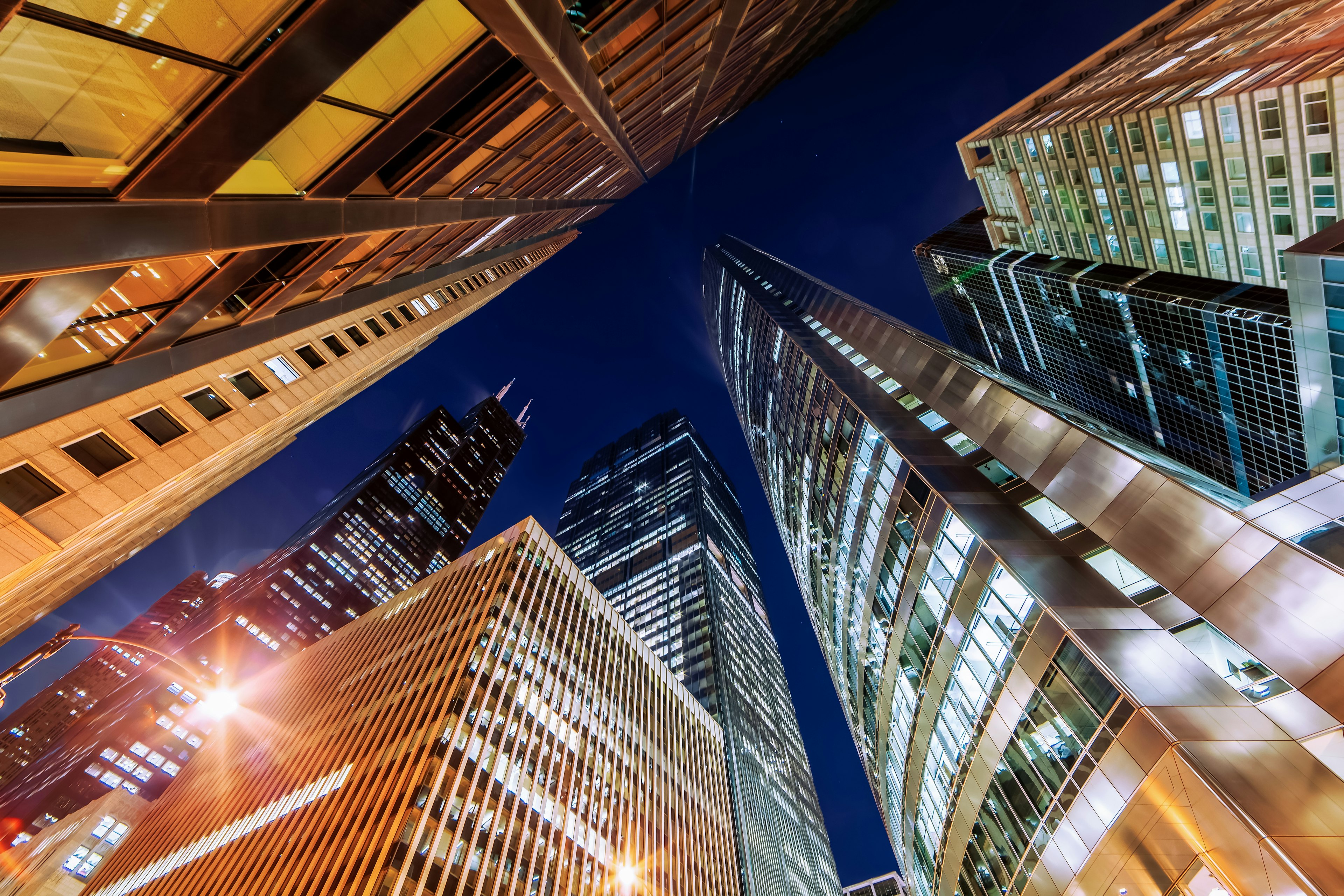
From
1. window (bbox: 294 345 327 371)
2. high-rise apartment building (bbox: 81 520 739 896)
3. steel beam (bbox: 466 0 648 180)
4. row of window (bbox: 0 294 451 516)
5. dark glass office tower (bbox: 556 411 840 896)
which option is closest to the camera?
steel beam (bbox: 466 0 648 180)

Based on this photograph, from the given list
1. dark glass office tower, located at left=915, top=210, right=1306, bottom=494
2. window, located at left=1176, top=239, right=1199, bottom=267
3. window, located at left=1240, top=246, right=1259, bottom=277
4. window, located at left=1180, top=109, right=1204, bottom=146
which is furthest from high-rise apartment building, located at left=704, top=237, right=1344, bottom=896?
window, located at left=1176, top=239, right=1199, bottom=267

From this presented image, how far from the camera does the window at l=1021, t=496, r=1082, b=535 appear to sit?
88.0 ft

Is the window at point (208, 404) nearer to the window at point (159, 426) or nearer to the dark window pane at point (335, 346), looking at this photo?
the window at point (159, 426)

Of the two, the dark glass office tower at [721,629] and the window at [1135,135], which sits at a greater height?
the window at [1135,135]

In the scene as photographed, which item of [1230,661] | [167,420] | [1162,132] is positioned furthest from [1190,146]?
[167,420]

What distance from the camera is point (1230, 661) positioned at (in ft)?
65.6

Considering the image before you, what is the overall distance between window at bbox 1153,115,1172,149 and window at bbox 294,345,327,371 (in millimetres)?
66501

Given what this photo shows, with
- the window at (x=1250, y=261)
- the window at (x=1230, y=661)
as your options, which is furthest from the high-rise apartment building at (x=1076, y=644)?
the window at (x=1250, y=261)

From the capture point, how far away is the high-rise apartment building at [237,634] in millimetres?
109312

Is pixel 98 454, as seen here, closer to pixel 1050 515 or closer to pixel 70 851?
pixel 1050 515

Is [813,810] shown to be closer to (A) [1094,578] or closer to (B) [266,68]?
(A) [1094,578]

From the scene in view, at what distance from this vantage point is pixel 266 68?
338 inches

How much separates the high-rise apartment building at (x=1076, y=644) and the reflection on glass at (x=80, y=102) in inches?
1166

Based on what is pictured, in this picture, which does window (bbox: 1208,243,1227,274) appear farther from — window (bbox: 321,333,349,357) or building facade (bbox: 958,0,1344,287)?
window (bbox: 321,333,349,357)
